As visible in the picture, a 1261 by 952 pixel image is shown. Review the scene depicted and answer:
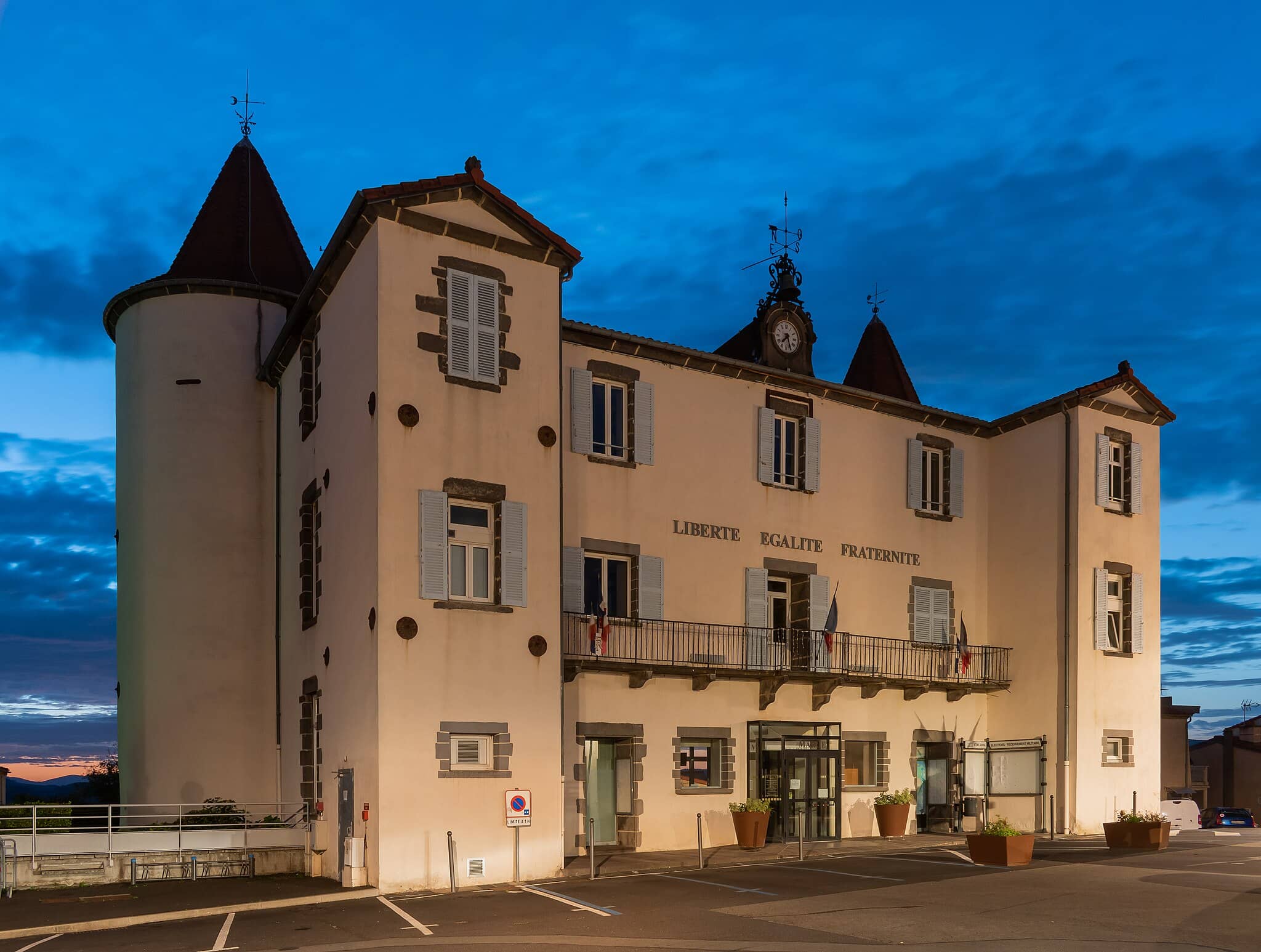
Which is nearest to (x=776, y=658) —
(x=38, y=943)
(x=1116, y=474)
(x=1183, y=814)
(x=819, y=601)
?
(x=819, y=601)

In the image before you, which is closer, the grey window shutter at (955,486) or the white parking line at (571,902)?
the white parking line at (571,902)

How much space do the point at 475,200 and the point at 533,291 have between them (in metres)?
1.73

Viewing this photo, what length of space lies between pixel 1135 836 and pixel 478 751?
1229 centimetres

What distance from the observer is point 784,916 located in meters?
14.7

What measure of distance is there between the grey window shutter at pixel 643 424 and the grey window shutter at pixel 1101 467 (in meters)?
10.6

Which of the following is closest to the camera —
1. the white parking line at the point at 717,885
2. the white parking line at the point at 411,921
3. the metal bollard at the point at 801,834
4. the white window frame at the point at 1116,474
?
the white parking line at the point at 411,921

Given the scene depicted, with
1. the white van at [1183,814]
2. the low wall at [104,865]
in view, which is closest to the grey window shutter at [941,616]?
the white van at [1183,814]

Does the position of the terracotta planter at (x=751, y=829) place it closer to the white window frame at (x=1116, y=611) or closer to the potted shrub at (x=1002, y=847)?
the potted shrub at (x=1002, y=847)

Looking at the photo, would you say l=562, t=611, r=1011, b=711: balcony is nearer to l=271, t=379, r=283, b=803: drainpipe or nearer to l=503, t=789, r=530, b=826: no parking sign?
l=503, t=789, r=530, b=826: no parking sign

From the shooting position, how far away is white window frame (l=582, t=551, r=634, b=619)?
22344 mm

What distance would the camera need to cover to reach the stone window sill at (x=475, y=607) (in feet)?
61.0

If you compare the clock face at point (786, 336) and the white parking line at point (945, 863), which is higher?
the clock face at point (786, 336)

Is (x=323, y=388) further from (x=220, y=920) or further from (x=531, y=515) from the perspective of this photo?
(x=220, y=920)

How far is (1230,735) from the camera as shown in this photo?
59.1m
